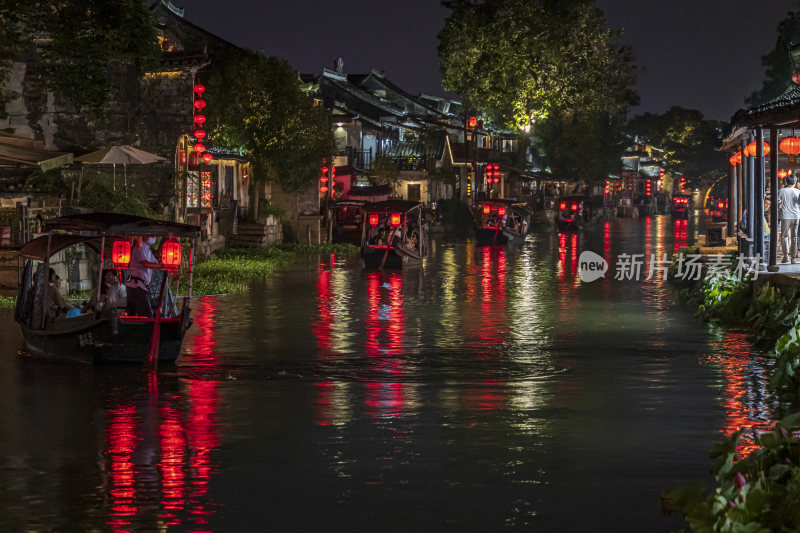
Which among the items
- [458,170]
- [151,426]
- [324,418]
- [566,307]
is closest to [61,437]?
[151,426]

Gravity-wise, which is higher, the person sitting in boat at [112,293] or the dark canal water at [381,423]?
the person sitting in boat at [112,293]

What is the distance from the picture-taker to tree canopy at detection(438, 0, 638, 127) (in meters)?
50.8

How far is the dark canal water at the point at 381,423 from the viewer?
8805mm

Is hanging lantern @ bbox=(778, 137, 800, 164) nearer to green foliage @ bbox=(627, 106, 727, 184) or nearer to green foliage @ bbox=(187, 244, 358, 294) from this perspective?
green foliage @ bbox=(187, 244, 358, 294)

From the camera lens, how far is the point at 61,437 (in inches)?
455

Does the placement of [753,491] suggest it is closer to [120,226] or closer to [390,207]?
[120,226]

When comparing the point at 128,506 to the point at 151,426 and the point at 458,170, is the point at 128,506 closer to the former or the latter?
the point at 151,426

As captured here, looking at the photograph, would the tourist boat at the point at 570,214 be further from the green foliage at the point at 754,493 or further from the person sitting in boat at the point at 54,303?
the green foliage at the point at 754,493

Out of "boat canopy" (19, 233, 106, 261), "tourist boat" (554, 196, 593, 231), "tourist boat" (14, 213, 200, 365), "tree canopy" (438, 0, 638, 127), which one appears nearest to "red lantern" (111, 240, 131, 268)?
"tourist boat" (14, 213, 200, 365)

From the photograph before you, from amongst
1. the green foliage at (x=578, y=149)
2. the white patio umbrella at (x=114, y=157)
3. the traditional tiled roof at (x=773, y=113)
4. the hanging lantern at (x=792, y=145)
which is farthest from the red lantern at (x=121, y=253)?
the green foliage at (x=578, y=149)

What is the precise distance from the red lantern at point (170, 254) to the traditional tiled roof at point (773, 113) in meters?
9.77

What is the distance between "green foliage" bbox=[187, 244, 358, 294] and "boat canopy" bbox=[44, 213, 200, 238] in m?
10.3

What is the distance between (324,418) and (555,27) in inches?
1605

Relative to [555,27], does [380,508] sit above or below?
below
